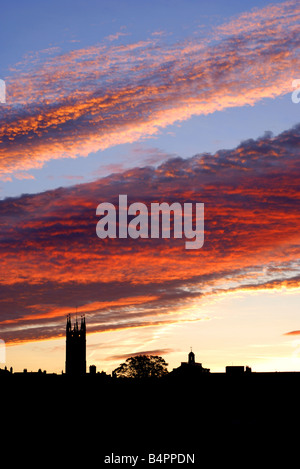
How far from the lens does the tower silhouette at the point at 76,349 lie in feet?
535

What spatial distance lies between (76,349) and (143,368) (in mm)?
31074

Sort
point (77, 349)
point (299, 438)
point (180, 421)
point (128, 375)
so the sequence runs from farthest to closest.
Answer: point (77, 349) → point (128, 375) → point (180, 421) → point (299, 438)

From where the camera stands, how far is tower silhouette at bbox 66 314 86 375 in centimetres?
16310

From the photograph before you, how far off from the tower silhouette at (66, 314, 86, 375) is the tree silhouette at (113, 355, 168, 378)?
20.2 metres

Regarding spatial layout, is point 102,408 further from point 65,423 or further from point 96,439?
point 96,439

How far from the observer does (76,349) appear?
548 feet

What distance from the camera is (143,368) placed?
5517 inches

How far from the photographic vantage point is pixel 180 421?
85.2 m

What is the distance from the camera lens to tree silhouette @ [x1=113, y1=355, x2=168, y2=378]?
13888cm

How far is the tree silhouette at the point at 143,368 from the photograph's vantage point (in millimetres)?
138875

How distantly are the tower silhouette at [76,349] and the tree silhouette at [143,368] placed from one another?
20216 mm
